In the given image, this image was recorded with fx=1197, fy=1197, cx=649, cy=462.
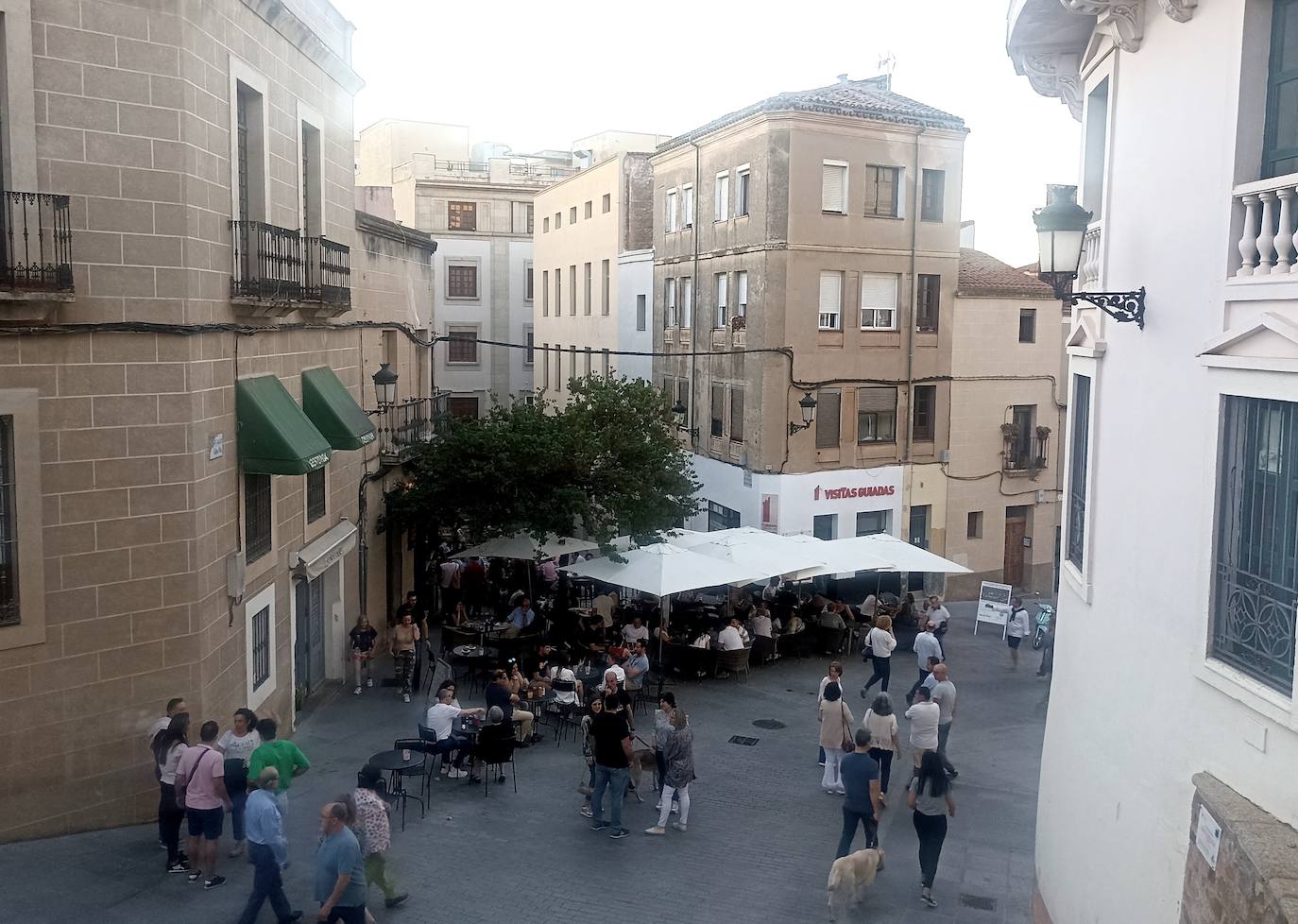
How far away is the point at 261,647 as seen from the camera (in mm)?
14750

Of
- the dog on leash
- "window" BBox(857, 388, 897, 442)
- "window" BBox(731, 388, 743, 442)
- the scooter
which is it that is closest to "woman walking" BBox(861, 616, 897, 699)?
the scooter

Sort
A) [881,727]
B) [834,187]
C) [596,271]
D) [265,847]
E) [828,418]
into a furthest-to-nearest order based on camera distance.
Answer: [596,271] < [828,418] < [834,187] < [881,727] < [265,847]

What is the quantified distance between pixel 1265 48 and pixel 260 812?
887cm

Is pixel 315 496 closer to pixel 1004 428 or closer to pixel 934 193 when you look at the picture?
pixel 934 193

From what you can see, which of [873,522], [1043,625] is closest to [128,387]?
[1043,625]

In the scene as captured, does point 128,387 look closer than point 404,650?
Yes

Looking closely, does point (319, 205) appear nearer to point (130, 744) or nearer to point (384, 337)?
point (384, 337)

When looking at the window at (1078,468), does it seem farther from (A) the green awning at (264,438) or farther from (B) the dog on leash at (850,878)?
(A) the green awning at (264,438)

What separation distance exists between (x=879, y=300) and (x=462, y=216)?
1120 inches

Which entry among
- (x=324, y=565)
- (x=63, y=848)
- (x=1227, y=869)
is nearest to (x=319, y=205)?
(x=324, y=565)

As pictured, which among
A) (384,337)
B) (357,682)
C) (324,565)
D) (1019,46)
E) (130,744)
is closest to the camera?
(1019,46)

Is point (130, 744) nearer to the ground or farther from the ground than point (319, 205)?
nearer to the ground

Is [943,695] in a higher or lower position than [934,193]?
lower

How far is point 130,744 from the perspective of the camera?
11914 millimetres
